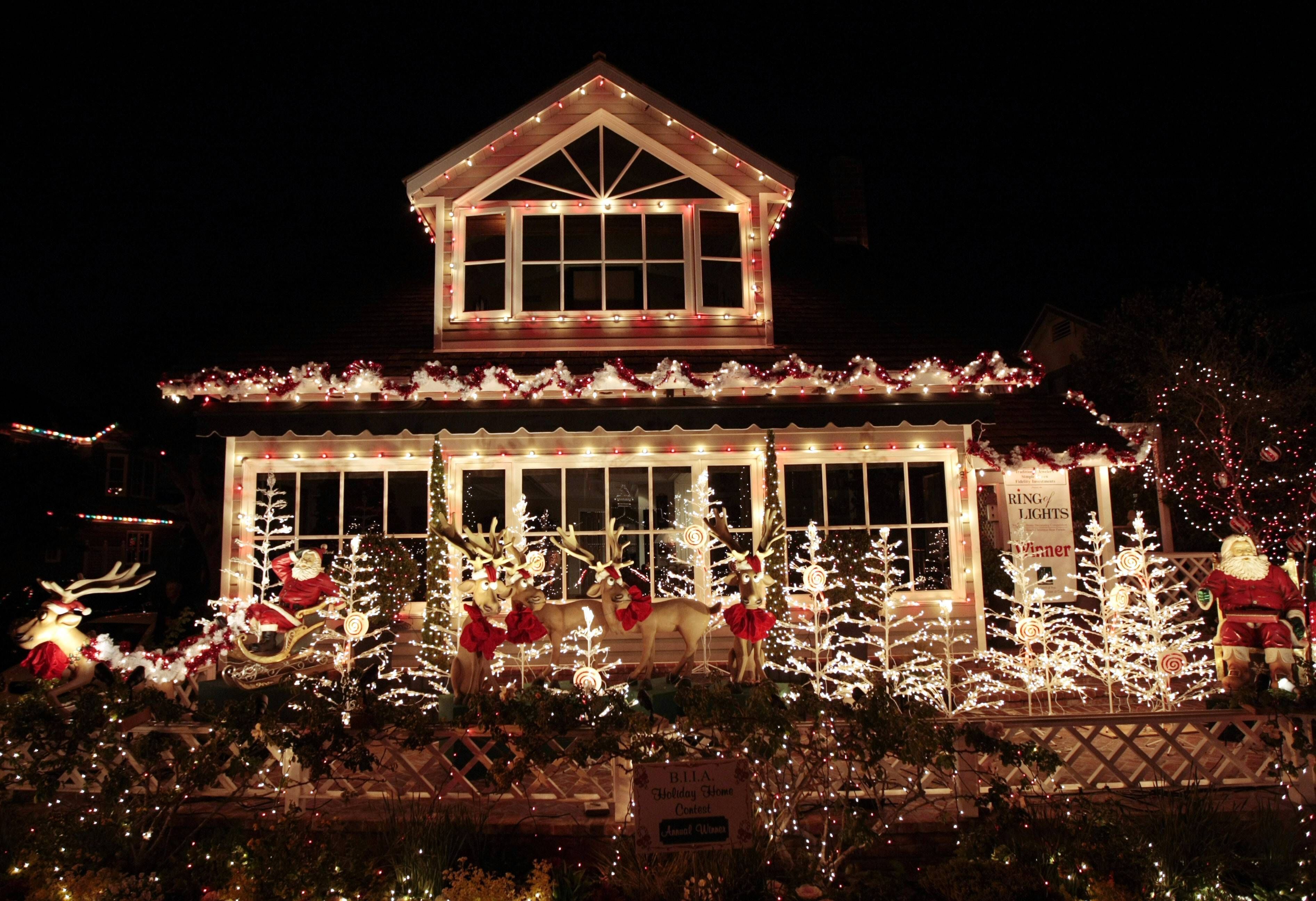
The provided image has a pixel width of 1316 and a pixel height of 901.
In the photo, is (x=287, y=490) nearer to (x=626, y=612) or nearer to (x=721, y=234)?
(x=626, y=612)

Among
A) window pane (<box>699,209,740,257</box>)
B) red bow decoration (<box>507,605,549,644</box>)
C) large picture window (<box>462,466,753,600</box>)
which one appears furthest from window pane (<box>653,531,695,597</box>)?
window pane (<box>699,209,740,257</box>)

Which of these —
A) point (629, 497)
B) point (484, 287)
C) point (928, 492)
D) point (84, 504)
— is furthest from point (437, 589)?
point (84, 504)

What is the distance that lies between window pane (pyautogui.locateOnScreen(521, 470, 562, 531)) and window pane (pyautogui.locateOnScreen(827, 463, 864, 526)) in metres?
3.30

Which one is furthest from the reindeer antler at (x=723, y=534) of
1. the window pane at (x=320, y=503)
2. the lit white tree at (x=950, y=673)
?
the window pane at (x=320, y=503)

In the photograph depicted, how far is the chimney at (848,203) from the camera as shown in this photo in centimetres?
1603

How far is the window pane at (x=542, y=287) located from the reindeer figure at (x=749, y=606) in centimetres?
446

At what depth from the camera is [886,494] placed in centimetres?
1045

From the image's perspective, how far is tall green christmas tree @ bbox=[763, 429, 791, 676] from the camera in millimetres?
8531

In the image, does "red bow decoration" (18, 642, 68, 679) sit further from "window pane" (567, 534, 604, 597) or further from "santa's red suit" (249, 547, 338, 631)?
"window pane" (567, 534, 604, 597)

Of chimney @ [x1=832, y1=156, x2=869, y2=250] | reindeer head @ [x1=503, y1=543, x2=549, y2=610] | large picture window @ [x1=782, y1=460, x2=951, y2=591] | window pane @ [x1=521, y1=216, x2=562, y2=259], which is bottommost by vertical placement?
reindeer head @ [x1=503, y1=543, x2=549, y2=610]

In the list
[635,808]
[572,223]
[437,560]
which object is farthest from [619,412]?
[635,808]

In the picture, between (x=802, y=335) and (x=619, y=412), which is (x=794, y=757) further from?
(x=802, y=335)

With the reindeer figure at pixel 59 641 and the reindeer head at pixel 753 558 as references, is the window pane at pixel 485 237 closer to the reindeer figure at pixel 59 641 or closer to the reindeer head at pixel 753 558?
the reindeer head at pixel 753 558

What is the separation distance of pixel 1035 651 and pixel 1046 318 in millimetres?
18091
